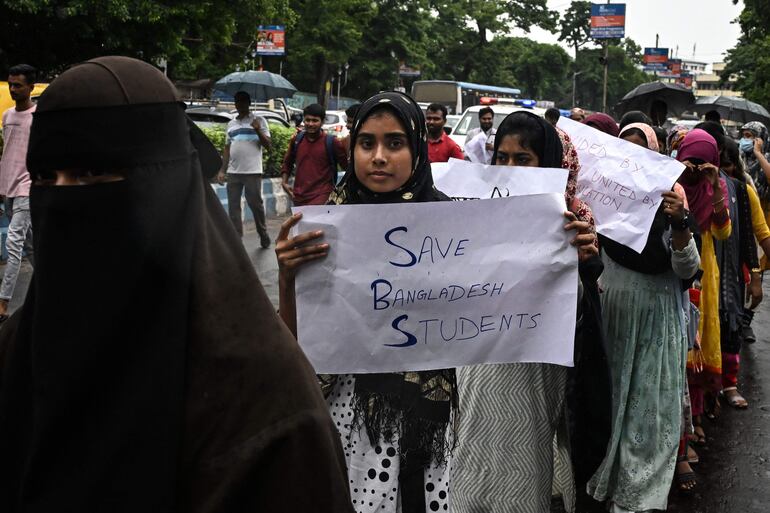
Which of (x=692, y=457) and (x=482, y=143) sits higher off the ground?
(x=482, y=143)

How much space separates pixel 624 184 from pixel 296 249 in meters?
1.80

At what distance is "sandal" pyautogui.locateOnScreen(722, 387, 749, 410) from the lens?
245 inches

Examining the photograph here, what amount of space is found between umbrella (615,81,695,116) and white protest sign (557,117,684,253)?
7993 millimetres

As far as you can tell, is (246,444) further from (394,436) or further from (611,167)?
(611,167)

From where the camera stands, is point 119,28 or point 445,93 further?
point 445,93

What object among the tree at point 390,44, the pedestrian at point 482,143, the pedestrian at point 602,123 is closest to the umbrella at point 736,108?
the pedestrian at point 482,143

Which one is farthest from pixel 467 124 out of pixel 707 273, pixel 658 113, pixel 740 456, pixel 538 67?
pixel 538 67

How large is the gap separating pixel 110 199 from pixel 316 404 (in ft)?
1.54

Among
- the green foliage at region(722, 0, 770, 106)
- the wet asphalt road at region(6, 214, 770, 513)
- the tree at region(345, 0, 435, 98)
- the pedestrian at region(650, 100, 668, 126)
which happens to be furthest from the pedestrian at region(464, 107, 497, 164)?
the tree at region(345, 0, 435, 98)

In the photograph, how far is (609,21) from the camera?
186ft

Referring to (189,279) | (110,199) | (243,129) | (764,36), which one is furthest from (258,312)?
(764,36)

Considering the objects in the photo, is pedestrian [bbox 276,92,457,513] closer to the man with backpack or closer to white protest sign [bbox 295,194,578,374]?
white protest sign [bbox 295,194,578,374]

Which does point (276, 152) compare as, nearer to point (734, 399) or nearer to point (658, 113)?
point (658, 113)

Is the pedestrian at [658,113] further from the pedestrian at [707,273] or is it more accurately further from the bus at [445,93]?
the bus at [445,93]
